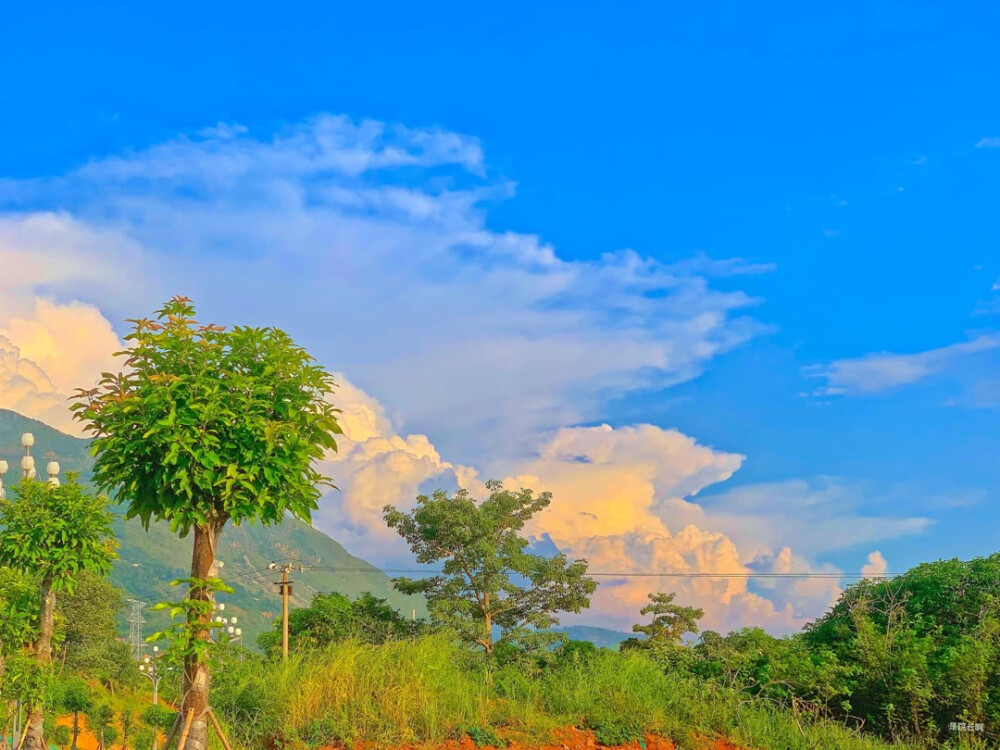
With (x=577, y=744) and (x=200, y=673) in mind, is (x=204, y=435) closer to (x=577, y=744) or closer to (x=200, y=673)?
(x=200, y=673)

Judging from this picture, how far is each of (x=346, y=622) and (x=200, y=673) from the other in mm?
18276

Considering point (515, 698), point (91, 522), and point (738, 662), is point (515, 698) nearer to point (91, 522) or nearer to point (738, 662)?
point (738, 662)

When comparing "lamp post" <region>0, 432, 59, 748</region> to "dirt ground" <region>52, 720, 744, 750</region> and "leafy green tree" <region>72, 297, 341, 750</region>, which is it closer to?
"leafy green tree" <region>72, 297, 341, 750</region>

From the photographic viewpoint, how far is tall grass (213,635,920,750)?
9781 mm

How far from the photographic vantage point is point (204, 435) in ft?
27.6

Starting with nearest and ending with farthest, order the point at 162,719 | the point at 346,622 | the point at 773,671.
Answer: the point at 773,671
the point at 162,719
the point at 346,622

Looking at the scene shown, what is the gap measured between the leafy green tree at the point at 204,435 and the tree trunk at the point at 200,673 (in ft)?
0.03

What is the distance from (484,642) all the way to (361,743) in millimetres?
15602

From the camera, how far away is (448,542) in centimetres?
2558

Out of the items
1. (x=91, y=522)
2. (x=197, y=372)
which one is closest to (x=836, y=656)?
(x=197, y=372)

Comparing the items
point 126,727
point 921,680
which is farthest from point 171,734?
point 126,727

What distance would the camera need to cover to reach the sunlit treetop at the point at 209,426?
27.8 ft

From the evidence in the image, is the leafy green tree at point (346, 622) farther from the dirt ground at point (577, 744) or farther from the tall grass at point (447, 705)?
the dirt ground at point (577, 744)

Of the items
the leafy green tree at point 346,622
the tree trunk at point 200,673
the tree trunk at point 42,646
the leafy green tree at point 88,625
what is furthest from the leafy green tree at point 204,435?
the leafy green tree at point 88,625
